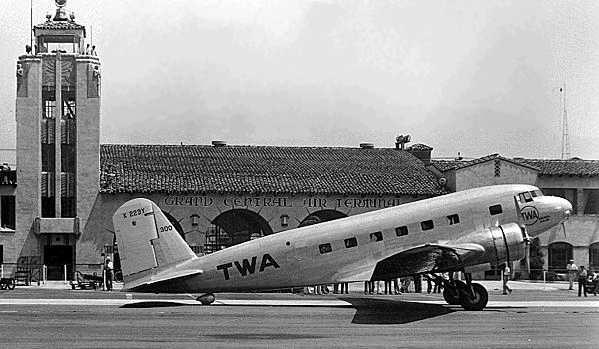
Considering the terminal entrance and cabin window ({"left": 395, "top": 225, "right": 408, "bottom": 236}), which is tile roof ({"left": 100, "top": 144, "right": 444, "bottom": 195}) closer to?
the terminal entrance

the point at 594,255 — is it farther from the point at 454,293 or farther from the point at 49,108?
the point at 49,108

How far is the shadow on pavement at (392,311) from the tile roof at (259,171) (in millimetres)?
28571

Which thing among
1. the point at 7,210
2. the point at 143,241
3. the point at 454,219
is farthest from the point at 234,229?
the point at 454,219

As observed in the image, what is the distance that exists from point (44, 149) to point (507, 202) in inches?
1445

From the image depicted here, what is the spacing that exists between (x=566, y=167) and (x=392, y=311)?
3949 cm

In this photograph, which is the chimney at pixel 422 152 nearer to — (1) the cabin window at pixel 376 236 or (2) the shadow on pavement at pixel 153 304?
(1) the cabin window at pixel 376 236

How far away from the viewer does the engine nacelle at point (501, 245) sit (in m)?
28.5

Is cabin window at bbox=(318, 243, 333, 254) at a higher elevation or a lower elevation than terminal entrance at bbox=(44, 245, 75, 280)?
higher

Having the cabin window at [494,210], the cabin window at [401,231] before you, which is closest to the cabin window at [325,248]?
the cabin window at [401,231]

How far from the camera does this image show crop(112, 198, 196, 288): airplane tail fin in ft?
95.2

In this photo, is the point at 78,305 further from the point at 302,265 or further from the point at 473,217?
the point at 473,217

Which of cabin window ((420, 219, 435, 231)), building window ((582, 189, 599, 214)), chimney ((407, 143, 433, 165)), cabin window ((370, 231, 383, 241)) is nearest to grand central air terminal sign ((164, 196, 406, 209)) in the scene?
chimney ((407, 143, 433, 165))

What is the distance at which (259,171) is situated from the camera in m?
62.3

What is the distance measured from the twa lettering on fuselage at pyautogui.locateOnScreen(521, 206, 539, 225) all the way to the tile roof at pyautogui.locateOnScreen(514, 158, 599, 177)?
109 feet
